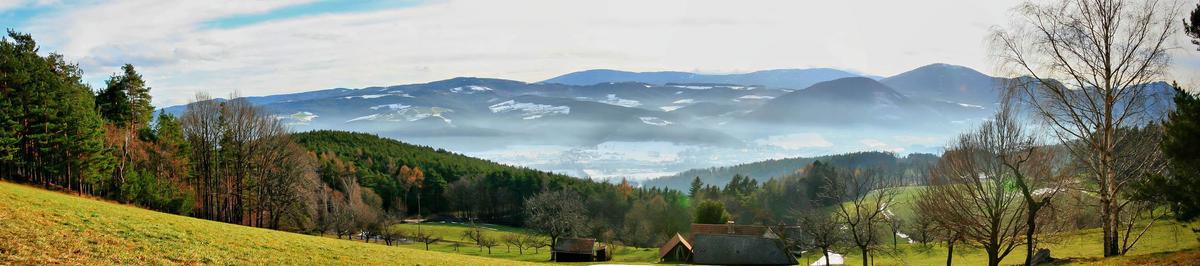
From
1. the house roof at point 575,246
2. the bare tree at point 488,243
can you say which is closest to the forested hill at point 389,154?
the bare tree at point 488,243

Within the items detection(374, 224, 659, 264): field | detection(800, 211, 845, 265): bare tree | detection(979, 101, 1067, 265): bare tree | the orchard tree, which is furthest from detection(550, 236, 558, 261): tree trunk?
detection(979, 101, 1067, 265): bare tree

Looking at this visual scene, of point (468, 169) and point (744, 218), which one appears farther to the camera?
point (468, 169)

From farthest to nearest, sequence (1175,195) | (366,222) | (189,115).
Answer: (366,222) → (189,115) → (1175,195)

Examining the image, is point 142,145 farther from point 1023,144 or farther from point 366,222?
point 1023,144

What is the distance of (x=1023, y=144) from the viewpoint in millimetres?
28656

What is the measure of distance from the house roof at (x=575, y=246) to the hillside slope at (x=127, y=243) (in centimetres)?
3781

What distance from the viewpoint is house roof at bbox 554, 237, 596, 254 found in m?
68.8

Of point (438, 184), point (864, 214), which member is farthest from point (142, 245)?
point (438, 184)

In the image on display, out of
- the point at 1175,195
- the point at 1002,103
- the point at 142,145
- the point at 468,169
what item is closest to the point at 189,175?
the point at 142,145

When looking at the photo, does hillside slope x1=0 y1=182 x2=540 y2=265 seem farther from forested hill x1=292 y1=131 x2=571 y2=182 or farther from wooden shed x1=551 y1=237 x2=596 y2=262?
forested hill x1=292 y1=131 x2=571 y2=182

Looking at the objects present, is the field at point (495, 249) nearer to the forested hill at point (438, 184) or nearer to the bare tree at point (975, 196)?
the forested hill at point (438, 184)

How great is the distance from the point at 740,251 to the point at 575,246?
1621cm

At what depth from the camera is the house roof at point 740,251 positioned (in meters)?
62.1

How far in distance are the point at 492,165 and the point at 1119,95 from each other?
14815 centimetres
